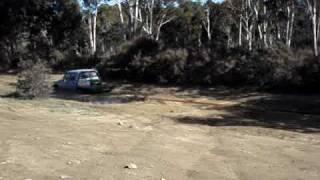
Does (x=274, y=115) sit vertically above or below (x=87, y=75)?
below

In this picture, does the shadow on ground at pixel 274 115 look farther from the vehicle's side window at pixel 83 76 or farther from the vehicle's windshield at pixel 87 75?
the vehicle's side window at pixel 83 76

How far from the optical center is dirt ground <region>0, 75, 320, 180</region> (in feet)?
38.5

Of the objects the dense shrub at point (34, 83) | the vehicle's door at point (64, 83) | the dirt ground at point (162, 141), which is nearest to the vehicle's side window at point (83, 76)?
the vehicle's door at point (64, 83)

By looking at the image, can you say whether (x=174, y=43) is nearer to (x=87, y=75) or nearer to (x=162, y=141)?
(x=87, y=75)

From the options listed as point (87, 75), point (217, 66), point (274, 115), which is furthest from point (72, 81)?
point (274, 115)

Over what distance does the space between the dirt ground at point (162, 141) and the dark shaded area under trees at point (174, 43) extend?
6130 mm

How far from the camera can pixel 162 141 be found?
16844mm

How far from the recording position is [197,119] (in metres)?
27.0

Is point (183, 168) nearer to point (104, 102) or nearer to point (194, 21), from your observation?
point (104, 102)

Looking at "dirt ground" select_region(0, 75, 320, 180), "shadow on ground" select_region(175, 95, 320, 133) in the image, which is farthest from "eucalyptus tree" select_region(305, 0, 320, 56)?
"dirt ground" select_region(0, 75, 320, 180)

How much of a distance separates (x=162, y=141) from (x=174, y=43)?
3252 centimetres

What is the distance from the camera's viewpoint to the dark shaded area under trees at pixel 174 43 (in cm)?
3944

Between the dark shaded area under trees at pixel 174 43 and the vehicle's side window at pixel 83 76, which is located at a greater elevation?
the dark shaded area under trees at pixel 174 43

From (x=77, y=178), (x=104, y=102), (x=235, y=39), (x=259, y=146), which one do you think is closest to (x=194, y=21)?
(x=235, y=39)
